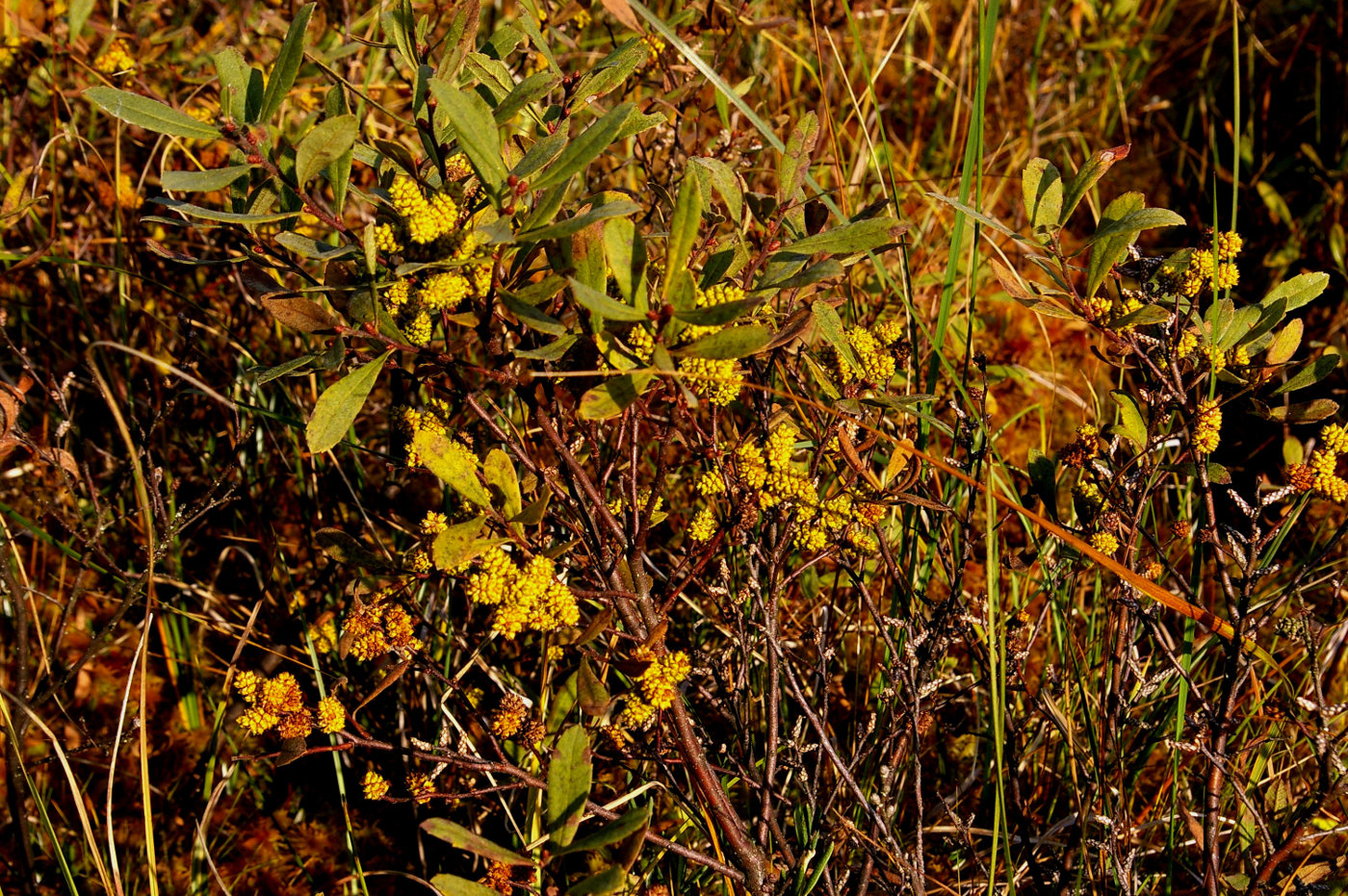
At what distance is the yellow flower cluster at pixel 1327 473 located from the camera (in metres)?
1.04

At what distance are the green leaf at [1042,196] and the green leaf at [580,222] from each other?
466 mm

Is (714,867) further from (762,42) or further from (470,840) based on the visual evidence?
(762,42)

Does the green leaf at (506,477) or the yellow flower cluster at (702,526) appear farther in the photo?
the yellow flower cluster at (702,526)

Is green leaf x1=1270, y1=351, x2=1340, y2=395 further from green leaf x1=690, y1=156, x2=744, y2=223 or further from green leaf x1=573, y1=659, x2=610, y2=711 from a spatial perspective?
green leaf x1=573, y1=659, x2=610, y2=711

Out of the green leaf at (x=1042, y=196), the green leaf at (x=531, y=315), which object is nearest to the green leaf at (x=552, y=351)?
the green leaf at (x=531, y=315)

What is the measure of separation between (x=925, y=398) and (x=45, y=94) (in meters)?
1.87

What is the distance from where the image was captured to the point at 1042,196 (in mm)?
1042

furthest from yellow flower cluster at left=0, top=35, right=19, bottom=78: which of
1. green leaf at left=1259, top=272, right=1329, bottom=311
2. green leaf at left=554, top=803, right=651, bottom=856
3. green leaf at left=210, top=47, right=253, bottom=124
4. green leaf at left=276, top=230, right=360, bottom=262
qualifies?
green leaf at left=1259, top=272, right=1329, bottom=311

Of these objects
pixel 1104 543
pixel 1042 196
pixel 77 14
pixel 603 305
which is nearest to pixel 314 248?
pixel 603 305

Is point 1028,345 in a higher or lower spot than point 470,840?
lower

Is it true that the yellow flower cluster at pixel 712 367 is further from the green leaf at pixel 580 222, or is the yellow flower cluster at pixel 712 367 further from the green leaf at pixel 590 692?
the green leaf at pixel 590 692

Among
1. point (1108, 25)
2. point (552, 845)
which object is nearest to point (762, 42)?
point (1108, 25)

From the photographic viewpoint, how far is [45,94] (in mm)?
1997

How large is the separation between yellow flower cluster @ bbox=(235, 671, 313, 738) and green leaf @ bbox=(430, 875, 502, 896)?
0.28 meters
